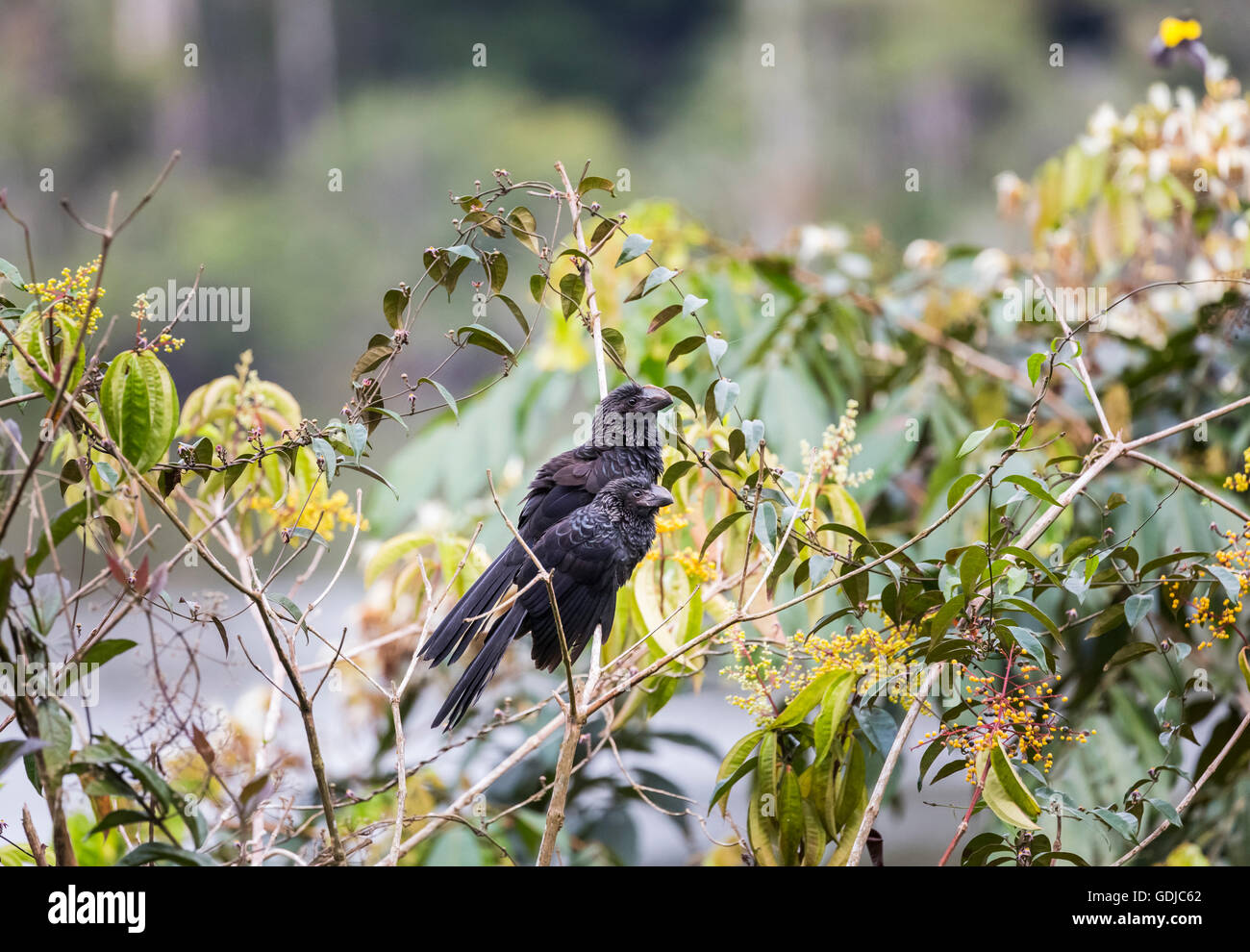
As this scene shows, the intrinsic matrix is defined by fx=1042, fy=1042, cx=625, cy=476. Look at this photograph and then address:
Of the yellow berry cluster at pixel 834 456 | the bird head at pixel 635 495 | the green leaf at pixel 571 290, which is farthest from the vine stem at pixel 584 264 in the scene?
the yellow berry cluster at pixel 834 456

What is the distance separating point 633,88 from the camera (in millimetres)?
7719

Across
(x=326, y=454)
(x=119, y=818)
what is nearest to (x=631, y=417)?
(x=326, y=454)

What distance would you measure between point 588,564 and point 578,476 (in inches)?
3.9

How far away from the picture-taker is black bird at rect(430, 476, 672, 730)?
30.1 inches

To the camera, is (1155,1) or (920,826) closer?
(920,826)

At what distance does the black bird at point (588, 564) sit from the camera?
2.51 ft

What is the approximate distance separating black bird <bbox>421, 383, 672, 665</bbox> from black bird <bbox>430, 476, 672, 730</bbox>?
0.03 metres

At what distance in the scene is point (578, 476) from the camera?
2.75ft

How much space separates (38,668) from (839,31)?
8.65 metres

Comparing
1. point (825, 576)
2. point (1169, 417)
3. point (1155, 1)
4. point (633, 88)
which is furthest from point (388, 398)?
point (1155, 1)

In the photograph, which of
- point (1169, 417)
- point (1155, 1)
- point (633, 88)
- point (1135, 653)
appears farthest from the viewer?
point (633, 88)

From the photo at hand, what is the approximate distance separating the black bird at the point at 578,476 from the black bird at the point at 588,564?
A: 0.03 meters

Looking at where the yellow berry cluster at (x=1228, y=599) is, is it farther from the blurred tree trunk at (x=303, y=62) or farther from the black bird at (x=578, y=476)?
the blurred tree trunk at (x=303, y=62)
